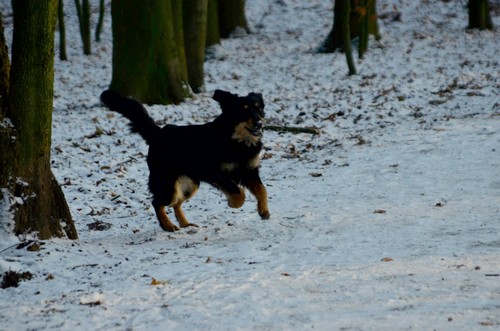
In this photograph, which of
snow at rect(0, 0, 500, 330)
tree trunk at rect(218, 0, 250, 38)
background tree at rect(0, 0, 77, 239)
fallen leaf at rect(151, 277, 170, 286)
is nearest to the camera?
snow at rect(0, 0, 500, 330)

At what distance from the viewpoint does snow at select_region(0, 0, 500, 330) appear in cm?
400

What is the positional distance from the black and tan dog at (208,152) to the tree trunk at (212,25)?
14.6 metres

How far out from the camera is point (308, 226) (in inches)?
252

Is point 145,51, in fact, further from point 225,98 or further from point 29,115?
point 29,115

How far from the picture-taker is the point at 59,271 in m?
4.97

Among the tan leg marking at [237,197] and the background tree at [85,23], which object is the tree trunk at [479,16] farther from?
the tan leg marking at [237,197]

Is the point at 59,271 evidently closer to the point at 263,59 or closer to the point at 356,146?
the point at 356,146

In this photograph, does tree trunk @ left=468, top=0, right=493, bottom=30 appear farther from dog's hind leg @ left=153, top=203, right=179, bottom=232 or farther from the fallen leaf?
the fallen leaf

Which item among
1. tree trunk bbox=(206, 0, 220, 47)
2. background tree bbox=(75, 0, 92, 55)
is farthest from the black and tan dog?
background tree bbox=(75, 0, 92, 55)

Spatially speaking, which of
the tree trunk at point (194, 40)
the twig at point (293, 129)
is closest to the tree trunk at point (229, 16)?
the tree trunk at point (194, 40)

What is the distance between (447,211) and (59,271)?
3901 mm

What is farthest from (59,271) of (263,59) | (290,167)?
(263,59)

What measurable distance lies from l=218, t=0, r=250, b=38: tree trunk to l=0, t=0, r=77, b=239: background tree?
62.9 ft

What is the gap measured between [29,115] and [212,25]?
16287 mm
